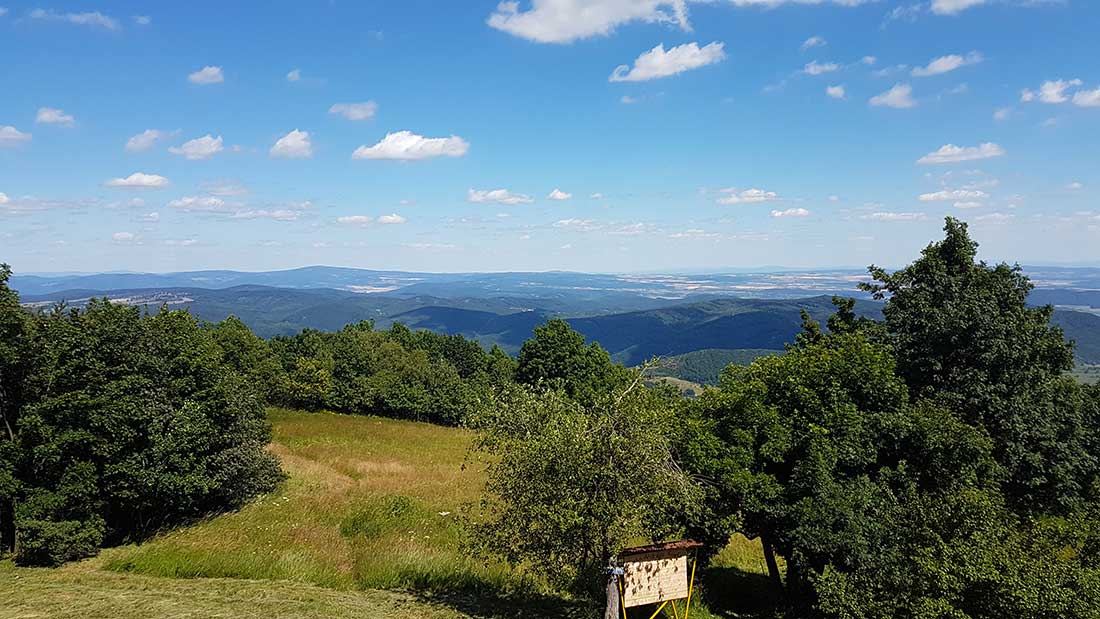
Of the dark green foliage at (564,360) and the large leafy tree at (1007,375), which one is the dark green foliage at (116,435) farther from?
the dark green foliage at (564,360)

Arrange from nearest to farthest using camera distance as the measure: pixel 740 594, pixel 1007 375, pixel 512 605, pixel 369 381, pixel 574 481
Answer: pixel 574 481, pixel 512 605, pixel 740 594, pixel 1007 375, pixel 369 381

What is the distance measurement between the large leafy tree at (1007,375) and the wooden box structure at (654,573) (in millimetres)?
15362

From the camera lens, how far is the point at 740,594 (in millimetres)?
20266

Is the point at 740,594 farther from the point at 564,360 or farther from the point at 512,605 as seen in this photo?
the point at 564,360

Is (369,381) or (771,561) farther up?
(771,561)

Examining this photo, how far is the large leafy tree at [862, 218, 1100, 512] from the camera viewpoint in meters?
21.8

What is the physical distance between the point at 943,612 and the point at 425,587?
507 inches

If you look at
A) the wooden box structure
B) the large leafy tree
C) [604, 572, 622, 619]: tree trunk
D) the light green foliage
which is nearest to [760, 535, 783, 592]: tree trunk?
the light green foliage

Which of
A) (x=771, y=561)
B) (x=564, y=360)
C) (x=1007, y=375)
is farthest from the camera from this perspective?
(x=564, y=360)

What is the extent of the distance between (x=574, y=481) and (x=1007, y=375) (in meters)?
20.4

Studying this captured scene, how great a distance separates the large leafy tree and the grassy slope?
34.6 ft

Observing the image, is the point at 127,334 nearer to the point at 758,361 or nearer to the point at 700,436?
the point at 700,436

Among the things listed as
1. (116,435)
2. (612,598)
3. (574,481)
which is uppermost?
(574,481)

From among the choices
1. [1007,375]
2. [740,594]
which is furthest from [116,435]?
[1007,375]
